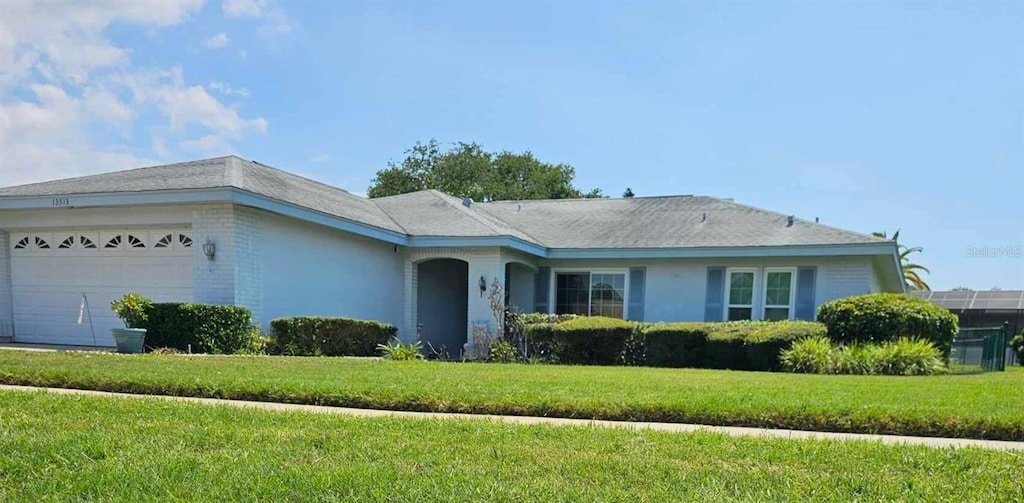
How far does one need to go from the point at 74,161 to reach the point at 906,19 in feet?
63.5

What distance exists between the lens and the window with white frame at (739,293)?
55.4 feet

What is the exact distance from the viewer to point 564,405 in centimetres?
662

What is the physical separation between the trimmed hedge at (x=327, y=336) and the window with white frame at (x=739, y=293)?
8.14 metres

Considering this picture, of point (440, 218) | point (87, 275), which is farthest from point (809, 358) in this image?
point (87, 275)

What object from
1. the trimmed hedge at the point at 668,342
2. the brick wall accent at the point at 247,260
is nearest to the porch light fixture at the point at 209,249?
the brick wall accent at the point at 247,260

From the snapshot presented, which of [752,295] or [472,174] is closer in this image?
[752,295]

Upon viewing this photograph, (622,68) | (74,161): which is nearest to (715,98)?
(622,68)

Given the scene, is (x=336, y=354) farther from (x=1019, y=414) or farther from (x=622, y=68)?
(x=1019, y=414)

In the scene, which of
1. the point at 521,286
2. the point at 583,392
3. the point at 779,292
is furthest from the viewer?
the point at 521,286

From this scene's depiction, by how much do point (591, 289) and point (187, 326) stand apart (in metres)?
9.91

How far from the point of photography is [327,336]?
1379cm

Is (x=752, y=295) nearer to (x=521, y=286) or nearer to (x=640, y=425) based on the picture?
(x=521, y=286)

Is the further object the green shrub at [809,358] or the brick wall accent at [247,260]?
the brick wall accent at [247,260]

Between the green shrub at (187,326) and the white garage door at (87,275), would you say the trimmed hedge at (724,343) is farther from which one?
the white garage door at (87,275)
